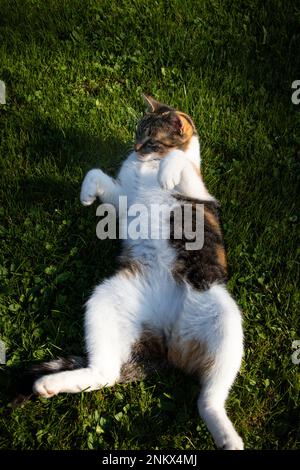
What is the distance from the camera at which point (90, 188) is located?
10.6 ft

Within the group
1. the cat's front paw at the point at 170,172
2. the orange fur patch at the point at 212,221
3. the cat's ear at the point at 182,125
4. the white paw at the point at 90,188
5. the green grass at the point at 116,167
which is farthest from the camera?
the cat's ear at the point at 182,125

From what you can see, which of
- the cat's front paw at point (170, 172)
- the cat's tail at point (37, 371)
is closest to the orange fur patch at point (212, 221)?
the cat's front paw at point (170, 172)

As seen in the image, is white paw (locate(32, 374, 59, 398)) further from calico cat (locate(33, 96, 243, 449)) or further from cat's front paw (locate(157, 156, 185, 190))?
cat's front paw (locate(157, 156, 185, 190))

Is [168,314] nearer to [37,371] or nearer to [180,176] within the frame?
[37,371]

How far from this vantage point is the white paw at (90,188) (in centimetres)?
324

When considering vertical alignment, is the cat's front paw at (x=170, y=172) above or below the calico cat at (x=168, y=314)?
above

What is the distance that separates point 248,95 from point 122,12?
1659 mm

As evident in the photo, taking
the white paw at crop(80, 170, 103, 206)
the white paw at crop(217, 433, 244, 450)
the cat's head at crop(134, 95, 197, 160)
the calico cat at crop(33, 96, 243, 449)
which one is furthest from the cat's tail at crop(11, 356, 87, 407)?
the cat's head at crop(134, 95, 197, 160)

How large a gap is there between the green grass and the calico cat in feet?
0.56

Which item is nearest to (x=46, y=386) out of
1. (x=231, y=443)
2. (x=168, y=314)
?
(x=168, y=314)

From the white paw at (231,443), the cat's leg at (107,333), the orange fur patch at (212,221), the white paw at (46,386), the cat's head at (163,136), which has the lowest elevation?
the white paw at (231,443)

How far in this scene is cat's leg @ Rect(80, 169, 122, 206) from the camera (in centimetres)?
324

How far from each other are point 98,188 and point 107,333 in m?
1.10

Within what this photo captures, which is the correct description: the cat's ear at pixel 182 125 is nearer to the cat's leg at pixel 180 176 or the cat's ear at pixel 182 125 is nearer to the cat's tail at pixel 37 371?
the cat's leg at pixel 180 176
